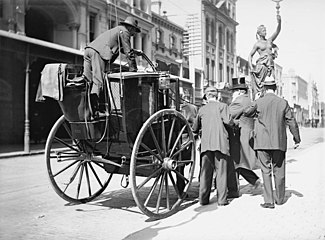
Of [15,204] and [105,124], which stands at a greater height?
[105,124]

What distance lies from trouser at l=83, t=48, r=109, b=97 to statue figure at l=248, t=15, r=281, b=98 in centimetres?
158

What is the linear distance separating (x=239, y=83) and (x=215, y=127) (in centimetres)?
95

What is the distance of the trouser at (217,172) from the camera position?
14.1 feet

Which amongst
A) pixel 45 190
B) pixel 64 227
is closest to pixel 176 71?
pixel 45 190

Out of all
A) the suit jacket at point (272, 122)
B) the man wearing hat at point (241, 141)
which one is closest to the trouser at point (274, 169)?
the suit jacket at point (272, 122)

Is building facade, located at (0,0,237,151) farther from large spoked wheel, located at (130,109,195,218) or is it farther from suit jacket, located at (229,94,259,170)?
A: large spoked wheel, located at (130,109,195,218)

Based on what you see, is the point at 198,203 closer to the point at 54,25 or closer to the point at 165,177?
the point at 165,177

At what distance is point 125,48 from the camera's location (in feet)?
12.5

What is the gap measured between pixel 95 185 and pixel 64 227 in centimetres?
219

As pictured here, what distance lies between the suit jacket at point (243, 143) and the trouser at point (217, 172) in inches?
19.8

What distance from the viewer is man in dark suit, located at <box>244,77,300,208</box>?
12.9 feet

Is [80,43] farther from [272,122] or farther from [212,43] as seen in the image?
[272,122]

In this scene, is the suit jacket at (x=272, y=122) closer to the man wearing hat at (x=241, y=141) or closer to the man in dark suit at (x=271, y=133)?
the man in dark suit at (x=271, y=133)

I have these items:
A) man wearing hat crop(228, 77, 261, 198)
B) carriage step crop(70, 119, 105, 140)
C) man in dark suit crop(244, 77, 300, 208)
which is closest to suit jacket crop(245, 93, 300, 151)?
man in dark suit crop(244, 77, 300, 208)
